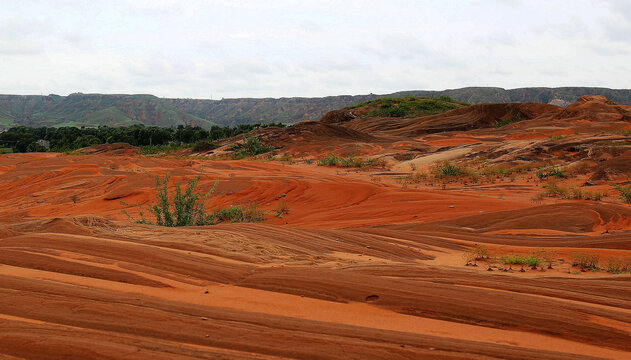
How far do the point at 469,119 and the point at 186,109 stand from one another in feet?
462

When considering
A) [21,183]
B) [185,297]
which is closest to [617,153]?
[185,297]

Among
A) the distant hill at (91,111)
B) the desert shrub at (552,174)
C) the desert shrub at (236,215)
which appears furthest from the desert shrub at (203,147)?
the distant hill at (91,111)

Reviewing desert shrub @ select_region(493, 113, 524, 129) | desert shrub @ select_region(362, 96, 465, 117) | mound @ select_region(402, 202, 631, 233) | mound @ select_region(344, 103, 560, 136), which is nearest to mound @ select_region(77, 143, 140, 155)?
mound @ select_region(344, 103, 560, 136)

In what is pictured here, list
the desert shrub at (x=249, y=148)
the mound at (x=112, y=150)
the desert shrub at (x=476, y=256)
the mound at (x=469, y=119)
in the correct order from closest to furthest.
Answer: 1. the desert shrub at (x=476, y=256)
2. the desert shrub at (x=249, y=148)
3. the mound at (x=112, y=150)
4. the mound at (x=469, y=119)

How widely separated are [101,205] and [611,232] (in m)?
13.7

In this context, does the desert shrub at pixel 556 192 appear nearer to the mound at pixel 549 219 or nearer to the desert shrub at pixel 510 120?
the mound at pixel 549 219

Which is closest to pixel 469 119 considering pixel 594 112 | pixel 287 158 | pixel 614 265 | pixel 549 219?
pixel 594 112

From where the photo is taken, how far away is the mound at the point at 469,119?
38616mm

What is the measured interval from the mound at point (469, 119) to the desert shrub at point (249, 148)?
1284 centimetres

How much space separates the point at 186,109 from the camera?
536 feet

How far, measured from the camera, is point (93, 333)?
270 cm

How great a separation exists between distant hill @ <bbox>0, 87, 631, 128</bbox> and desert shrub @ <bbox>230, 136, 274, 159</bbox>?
90.0 meters

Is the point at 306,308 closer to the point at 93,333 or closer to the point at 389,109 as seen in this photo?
the point at 93,333

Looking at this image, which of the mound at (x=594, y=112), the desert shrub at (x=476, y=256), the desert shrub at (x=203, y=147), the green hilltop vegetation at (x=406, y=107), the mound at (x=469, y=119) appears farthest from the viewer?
the green hilltop vegetation at (x=406, y=107)
